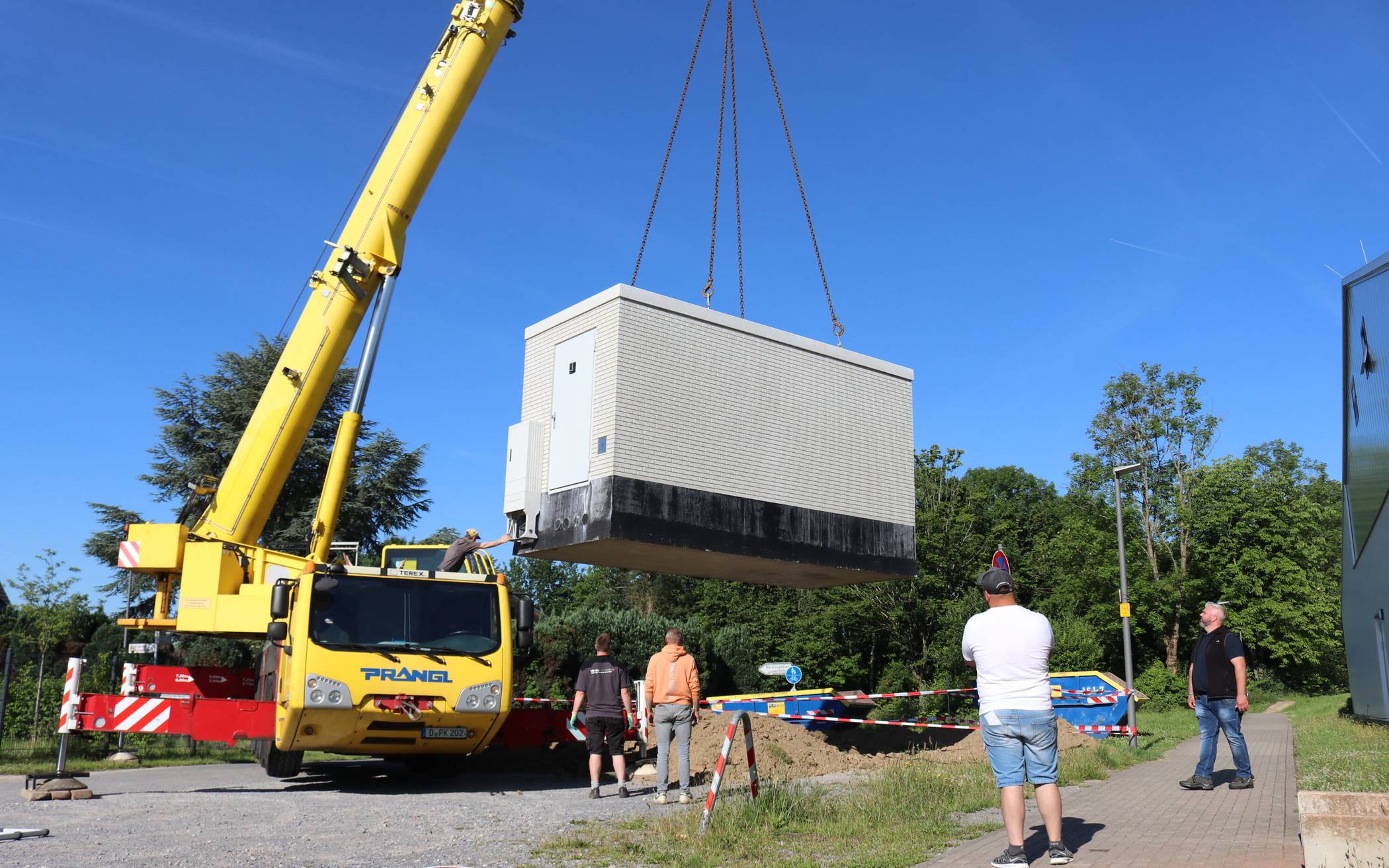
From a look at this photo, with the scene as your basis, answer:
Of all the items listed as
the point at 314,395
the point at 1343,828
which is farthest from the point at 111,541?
the point at 1343,828

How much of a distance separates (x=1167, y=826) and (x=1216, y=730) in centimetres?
303

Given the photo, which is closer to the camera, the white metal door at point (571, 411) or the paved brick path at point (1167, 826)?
the paved brick path at point (1167, 826)

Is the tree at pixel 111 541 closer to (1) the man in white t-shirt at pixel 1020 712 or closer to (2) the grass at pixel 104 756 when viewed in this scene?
(2) the grass at pixel 104 756

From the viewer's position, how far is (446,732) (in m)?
12.4

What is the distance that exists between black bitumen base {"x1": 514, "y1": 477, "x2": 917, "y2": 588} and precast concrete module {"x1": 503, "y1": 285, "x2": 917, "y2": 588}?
0.02 meters

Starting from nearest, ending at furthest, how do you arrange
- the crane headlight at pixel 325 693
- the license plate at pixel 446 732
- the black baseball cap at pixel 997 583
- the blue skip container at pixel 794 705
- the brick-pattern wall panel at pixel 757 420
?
the black baseball cap at pixel 997 583, the crane headlight at pixel 325 693, the license plate at pixel 446 732, the brick-pattern wall panel at pixel 757 420, the blue skip container at pixel 794 705

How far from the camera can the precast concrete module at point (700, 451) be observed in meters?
14.4

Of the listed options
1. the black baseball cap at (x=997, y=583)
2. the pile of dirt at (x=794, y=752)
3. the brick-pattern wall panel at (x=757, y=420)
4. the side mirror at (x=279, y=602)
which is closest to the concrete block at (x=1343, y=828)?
the black baseball cap at (x=997, y=583)

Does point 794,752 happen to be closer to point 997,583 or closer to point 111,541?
point 997,583

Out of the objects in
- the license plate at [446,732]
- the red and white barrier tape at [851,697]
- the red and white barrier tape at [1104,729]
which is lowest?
the red and white barrier tape at [1104,729]

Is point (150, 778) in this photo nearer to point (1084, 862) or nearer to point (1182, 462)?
point (1084, 862)

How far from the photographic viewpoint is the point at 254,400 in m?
35.9

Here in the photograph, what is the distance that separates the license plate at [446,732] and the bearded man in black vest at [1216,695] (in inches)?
300

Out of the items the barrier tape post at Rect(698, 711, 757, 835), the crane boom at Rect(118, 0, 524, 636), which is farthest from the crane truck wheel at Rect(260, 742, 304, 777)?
the barrier tape post at Rect(698, 711, 757, 835)
